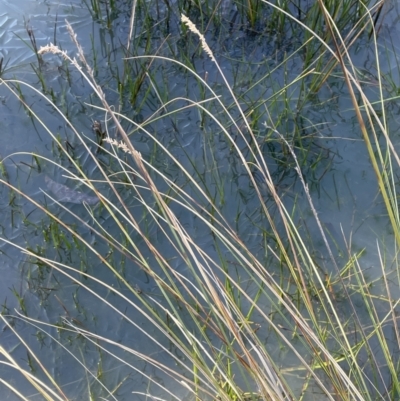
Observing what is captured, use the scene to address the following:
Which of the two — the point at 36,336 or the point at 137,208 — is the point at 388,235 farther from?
the point at 36,336

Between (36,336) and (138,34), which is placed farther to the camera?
(138,34)

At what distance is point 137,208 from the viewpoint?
1.70 meters

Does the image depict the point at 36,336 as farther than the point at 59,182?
No

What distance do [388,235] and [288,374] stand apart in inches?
22.4

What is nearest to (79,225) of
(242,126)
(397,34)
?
(242,126)

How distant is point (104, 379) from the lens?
1.38 metres

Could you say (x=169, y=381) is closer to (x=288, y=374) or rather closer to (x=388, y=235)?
(x=288, y=374)

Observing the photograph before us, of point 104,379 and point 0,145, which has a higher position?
point 0,145

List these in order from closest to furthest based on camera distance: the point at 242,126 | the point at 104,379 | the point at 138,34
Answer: the point at 104,379 → the point at 242,126 → the point at 138,34

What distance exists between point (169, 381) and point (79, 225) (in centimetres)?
58

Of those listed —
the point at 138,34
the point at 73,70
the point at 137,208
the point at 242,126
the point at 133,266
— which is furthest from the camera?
the point at 138,34

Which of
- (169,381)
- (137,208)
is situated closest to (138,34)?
(137,208)

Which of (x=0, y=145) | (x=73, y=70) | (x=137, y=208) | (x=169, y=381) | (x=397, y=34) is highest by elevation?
(x=397, y=34)

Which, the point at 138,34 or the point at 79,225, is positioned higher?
the point at 138,34
